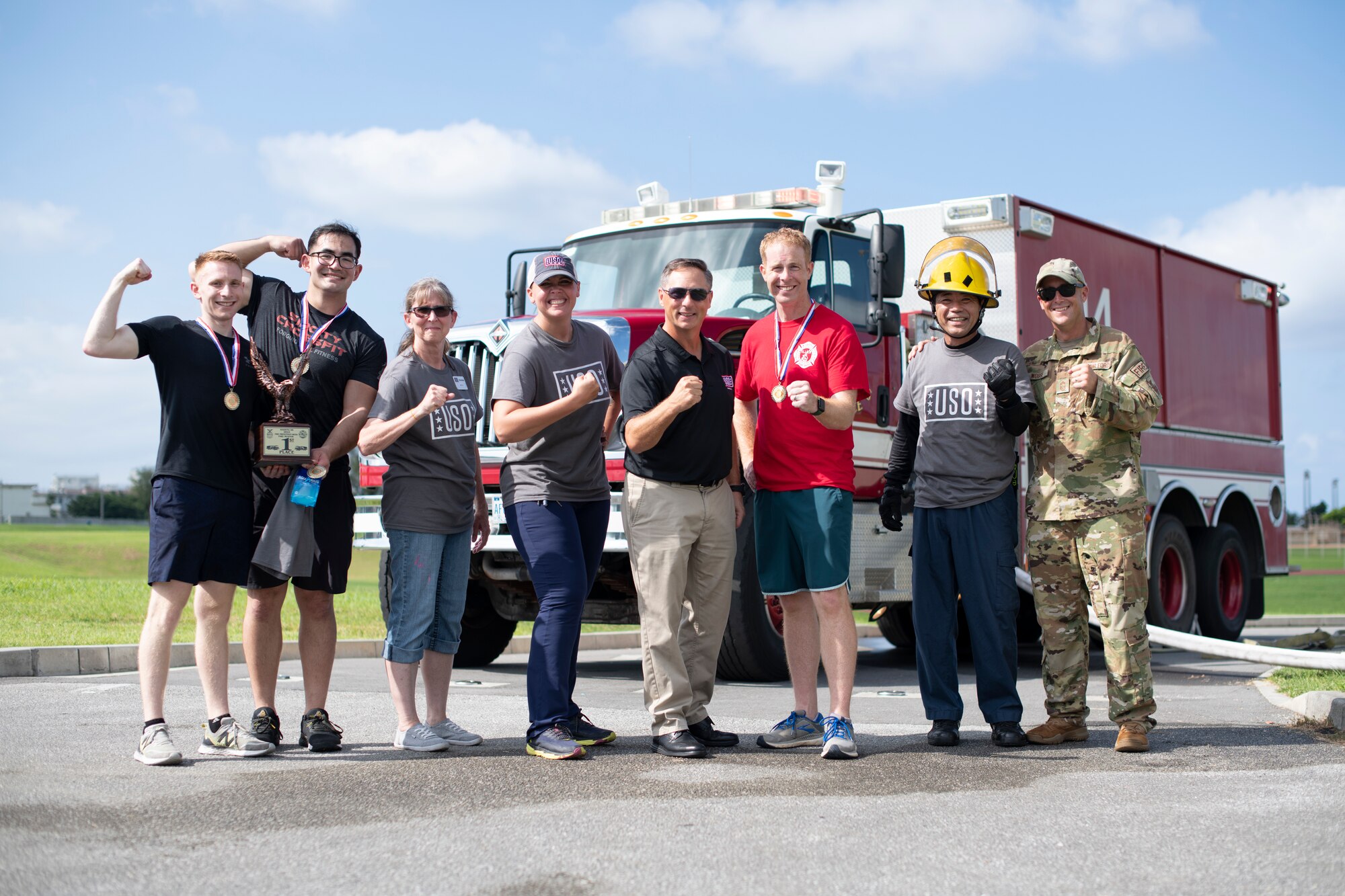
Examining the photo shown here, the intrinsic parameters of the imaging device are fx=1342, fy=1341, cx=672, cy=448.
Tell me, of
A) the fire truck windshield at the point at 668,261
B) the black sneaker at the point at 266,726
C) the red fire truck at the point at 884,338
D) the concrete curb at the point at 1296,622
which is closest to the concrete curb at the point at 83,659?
the red fire truck at the point at 884,338

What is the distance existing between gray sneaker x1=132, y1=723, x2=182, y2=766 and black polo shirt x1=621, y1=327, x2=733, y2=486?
1.94 meters

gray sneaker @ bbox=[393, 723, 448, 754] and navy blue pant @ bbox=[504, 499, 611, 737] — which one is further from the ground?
navy blue pant @ bbox=[504, 499, 611, 737]

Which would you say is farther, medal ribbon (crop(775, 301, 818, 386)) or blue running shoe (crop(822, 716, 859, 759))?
medal ribbon (crop(775, 301, 818, 386))

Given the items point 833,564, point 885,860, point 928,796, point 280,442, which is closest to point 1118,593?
point 833,564

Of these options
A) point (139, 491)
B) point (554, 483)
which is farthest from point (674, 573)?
point (139, 491)

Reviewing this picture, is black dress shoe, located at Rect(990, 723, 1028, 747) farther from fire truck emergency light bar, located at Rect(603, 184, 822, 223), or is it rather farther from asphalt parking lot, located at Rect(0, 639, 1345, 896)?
fire truck emergency light bar, located at Rect(603, 184, 822, 223)

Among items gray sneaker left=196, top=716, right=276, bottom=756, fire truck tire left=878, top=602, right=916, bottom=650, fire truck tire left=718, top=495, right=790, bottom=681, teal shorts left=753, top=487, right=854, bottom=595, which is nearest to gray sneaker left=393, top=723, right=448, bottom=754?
gray sneaker left=196, top=716, right=276, bottom=756

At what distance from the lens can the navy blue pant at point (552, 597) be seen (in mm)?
5121

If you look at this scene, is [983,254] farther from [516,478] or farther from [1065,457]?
[516,478]

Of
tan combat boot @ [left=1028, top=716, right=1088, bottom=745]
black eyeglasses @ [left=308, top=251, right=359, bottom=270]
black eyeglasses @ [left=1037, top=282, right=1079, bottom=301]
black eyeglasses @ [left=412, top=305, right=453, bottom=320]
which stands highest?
black eyeglasses @ [left=308, top=251, right=359, bottom=270]

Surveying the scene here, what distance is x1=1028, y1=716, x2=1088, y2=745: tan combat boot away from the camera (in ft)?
18.0

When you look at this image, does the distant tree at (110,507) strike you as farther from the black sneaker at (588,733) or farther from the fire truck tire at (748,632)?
the black sneaker at (588,733)

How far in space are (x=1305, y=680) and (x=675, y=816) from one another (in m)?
5.55

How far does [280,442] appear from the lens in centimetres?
497
